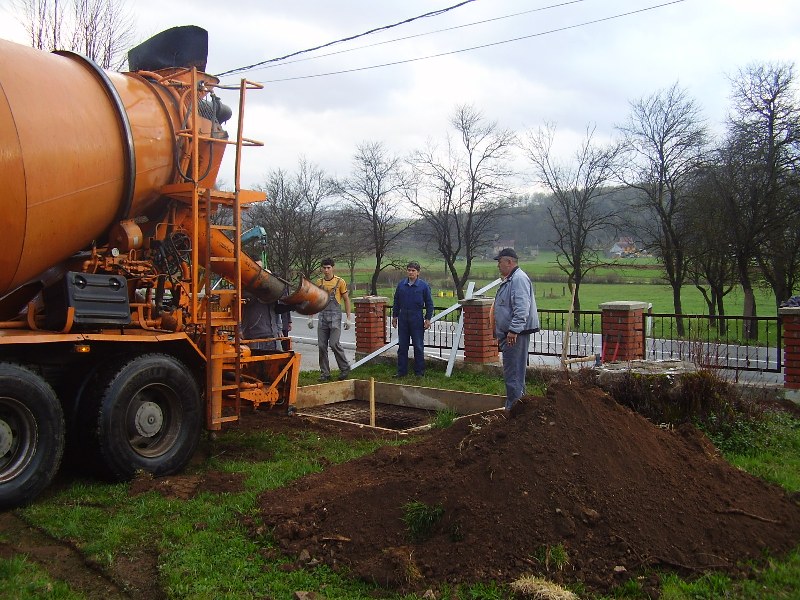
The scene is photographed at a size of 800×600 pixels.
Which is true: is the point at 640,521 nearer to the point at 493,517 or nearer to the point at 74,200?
the point at 493,517

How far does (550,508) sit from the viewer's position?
163 inches

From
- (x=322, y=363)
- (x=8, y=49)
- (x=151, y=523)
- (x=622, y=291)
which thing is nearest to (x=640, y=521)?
(x=151, y=523)

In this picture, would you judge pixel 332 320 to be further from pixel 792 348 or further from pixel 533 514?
pixel 533 514

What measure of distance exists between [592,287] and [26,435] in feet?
119

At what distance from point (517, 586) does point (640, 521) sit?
1001 millimetres

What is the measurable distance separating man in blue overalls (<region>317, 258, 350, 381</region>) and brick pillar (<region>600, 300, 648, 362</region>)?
13.2ft

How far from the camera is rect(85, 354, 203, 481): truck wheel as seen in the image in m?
5.40

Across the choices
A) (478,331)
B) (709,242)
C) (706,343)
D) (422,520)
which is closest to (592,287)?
(709,242)

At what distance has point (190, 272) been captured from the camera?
6.26 metres

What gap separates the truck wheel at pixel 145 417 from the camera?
5.40 m

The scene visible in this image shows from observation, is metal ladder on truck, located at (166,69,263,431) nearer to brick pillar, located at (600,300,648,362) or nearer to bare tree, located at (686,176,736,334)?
brick pillar, located at (600,300,648,362)

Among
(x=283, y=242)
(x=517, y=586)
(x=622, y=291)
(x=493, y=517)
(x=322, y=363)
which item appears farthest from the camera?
(x=622, y=291)

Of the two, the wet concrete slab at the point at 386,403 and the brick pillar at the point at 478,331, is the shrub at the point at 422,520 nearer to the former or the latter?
the wet concrete slab at the point at 386,403

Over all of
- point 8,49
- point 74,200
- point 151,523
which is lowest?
point 151,523
